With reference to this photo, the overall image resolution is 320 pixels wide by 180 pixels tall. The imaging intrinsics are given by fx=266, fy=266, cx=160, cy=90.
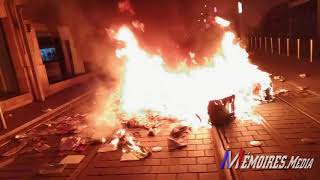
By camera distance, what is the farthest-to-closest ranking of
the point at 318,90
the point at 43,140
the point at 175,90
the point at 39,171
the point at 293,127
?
the point at 175,90, the point at 318,90, the point at 43,140, the point at 293,127, the point at 39,171

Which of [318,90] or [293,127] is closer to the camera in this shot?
[293,127]

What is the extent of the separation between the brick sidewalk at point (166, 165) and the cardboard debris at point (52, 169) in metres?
0.49

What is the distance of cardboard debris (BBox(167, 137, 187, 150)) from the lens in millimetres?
5287

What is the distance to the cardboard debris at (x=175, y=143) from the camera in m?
5.29

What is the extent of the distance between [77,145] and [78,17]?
7.40 meters

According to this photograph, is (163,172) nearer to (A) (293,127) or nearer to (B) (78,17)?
(A) (293,127)

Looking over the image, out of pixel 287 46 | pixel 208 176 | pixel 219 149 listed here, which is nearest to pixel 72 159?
pixel 208 176

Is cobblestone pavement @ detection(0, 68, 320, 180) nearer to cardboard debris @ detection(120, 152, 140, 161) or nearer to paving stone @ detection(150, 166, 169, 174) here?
paving stone @ detection(150, 166, 169, 174)

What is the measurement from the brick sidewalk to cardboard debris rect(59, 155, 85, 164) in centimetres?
30

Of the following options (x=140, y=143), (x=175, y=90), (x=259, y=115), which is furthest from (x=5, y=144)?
(x=259, y=115)

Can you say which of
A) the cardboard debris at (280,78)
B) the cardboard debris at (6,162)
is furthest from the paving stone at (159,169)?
the cardboard debris at (280,78)

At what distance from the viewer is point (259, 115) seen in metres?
6.62

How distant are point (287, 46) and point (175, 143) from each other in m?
15.7

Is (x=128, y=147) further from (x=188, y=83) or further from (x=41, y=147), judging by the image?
(x=188, y=83)
